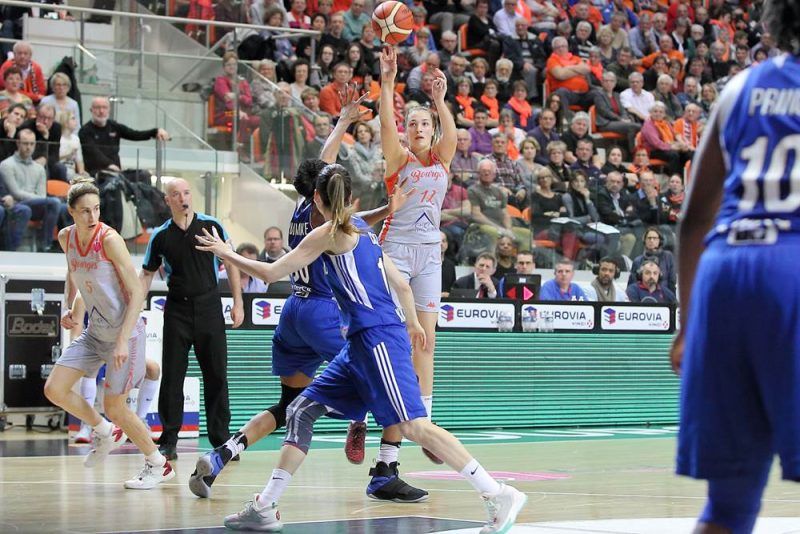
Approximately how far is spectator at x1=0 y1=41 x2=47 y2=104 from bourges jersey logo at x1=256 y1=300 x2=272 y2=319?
5036mm

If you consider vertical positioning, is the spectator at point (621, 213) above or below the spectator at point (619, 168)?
below

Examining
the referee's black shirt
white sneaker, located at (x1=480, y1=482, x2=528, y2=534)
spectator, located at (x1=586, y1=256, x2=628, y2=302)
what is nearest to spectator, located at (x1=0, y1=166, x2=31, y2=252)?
the referee's black shirt

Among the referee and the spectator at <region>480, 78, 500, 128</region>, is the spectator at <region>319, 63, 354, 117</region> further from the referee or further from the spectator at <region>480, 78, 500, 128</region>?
the referee

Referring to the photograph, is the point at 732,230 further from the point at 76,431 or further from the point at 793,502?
the point at 76,431

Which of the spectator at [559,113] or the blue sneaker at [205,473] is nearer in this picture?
the blue sneaker at [205,473]

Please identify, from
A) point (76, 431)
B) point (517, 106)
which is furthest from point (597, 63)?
point (76, 431)

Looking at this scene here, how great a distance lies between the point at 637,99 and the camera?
2280 cm

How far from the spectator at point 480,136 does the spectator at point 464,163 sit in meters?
0.19

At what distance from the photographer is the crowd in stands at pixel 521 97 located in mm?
15844

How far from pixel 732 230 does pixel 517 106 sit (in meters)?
18.1

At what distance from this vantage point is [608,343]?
49.4 feet

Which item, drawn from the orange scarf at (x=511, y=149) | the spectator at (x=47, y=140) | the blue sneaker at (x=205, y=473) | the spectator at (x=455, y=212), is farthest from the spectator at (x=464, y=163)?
the blue sneaker at (x=205, y=473)

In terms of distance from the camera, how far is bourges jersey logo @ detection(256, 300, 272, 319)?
1319 centimetres

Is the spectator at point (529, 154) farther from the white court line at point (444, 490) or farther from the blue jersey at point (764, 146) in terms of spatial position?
the blue jersey at point (764, 146)
